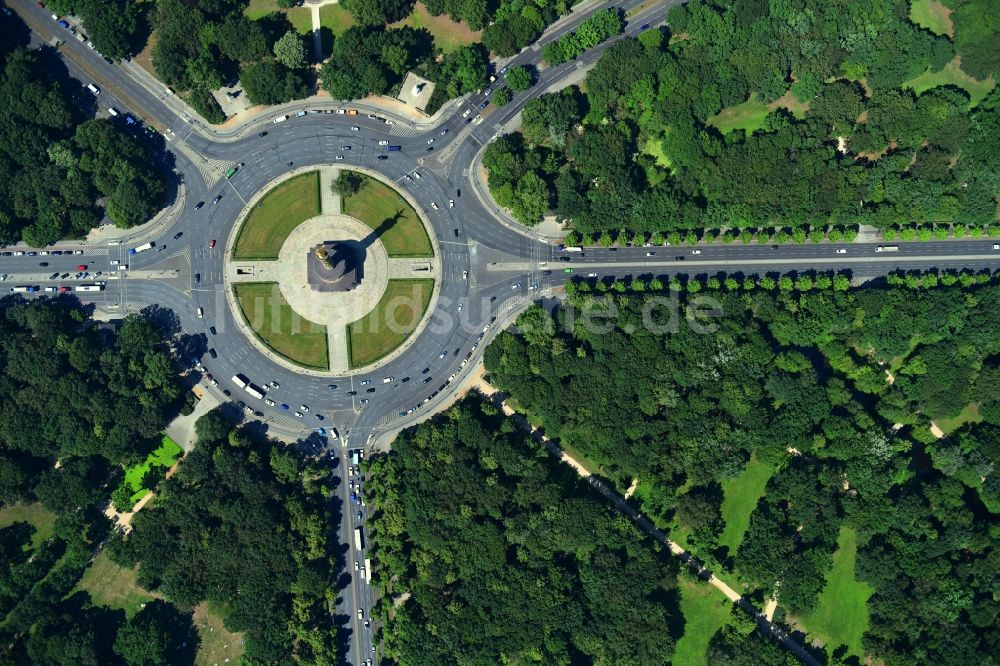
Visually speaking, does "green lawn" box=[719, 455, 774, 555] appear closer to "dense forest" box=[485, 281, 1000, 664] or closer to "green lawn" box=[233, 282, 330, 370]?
"dense forest" box=[485, 281, 1000, 664]

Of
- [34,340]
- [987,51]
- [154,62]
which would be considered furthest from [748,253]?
[34,340]

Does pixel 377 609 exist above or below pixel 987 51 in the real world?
below

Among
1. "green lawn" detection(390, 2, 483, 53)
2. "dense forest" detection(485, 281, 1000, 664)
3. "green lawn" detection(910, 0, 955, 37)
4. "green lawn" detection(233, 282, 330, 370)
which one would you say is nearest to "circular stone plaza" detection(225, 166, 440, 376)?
"green lawn" detection(233, 282, 330, 370)

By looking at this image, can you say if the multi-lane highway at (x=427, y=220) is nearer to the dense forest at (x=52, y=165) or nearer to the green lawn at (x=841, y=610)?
the dense forest at (x=52, y=165)

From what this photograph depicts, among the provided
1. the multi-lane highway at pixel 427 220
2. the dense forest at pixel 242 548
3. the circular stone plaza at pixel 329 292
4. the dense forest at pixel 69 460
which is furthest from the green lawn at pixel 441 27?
the dense forest at pixel 242 548

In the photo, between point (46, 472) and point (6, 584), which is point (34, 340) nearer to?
point (46, 472)
